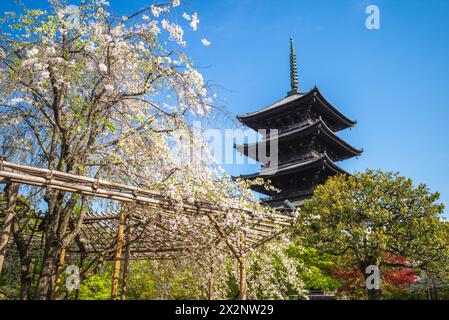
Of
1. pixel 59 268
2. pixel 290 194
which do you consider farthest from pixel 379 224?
pixel 59 268

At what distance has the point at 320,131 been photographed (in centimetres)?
2280

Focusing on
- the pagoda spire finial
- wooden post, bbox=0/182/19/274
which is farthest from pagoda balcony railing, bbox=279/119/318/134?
wooden post, bbox=0/182/19/274

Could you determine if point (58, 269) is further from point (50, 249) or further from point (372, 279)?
point (372, 279)

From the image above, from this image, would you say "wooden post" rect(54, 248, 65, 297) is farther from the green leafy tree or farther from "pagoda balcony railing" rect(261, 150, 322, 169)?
"pagoda balcony railing" rect(261, 150, 322, 169)

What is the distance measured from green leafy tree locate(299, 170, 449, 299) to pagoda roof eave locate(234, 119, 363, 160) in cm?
768

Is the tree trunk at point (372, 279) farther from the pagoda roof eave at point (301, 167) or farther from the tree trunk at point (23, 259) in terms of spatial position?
the tree trunk at point (23, 259)

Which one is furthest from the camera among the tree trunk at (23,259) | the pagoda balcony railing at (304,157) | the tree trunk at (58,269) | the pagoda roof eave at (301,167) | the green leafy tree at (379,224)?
the pagoda balcony railing at (304,157)

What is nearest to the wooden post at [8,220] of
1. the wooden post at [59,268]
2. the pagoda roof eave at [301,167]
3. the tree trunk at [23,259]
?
the tree trunk at [23,259]

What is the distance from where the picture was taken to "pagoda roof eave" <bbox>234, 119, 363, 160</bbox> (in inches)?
879

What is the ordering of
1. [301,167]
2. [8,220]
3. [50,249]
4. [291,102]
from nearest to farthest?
[8,220]
[50,249]
[301,167]
[291,102]

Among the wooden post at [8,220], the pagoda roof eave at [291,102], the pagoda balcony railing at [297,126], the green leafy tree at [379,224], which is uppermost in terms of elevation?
the pagoda roof eave at [291,102]

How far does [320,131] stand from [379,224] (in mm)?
10115

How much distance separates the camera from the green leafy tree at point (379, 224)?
42.7 ft
